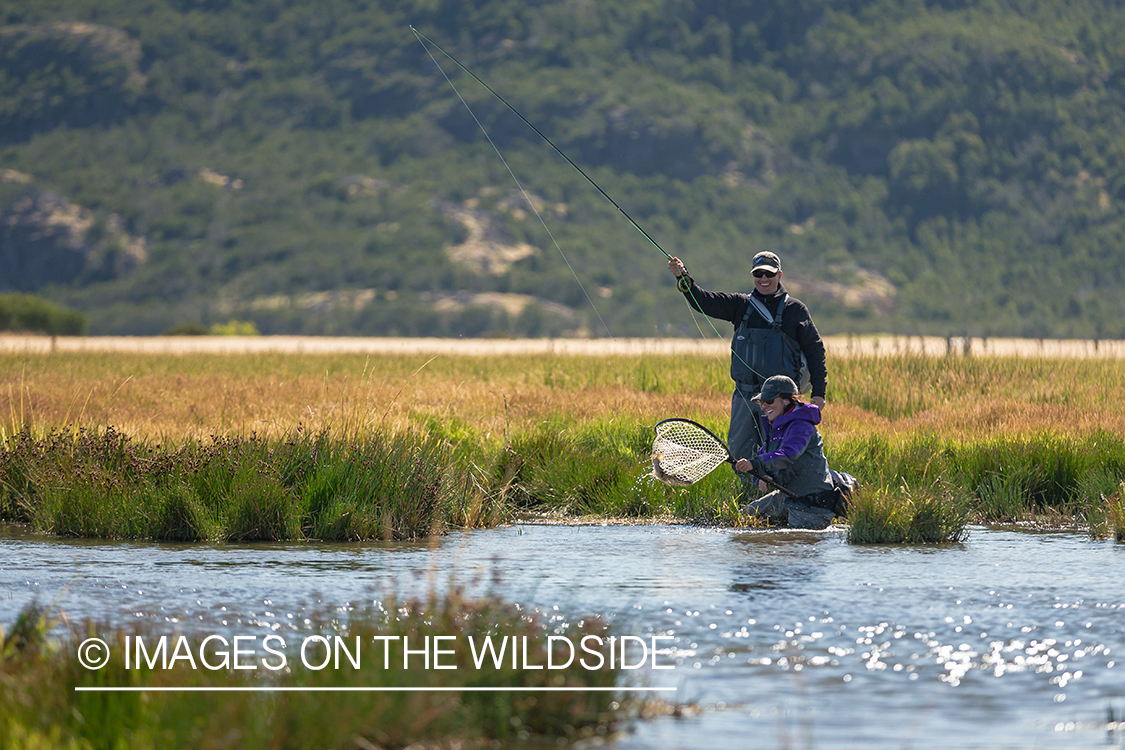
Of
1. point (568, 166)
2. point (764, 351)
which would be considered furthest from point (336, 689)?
point (568, 166)

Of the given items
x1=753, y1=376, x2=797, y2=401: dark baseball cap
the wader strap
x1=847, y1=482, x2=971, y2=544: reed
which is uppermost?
the wader strap

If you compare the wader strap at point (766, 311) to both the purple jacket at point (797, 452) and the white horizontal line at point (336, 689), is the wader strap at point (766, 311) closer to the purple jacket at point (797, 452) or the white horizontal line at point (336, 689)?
the purple jacket at point (797, 452)

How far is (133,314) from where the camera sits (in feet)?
331

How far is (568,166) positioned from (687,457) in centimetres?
10895

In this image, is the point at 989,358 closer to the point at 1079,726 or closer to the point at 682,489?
the point at 682,489

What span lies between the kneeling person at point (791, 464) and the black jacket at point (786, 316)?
387mm

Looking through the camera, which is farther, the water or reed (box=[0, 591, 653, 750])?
the water

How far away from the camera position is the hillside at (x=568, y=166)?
4031 inches

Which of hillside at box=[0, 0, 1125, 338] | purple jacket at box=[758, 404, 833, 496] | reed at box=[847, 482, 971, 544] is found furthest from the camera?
hillside at box=[0, 0, 1125, 338]

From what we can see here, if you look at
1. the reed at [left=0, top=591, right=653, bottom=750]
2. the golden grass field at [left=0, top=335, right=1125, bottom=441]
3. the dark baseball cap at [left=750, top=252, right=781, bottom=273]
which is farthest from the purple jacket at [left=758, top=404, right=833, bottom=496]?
the reed at [left=0, top=591, right=653, bottom=750]

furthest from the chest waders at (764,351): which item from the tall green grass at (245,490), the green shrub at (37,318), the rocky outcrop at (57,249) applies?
the rocky outcrop at (57,249)

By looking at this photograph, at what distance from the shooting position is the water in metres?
6.17

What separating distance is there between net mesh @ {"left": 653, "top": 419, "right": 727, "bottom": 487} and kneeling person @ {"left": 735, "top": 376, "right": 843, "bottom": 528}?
1.08 ft

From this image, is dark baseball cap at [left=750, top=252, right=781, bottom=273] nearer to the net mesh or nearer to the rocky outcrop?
the net mesh
